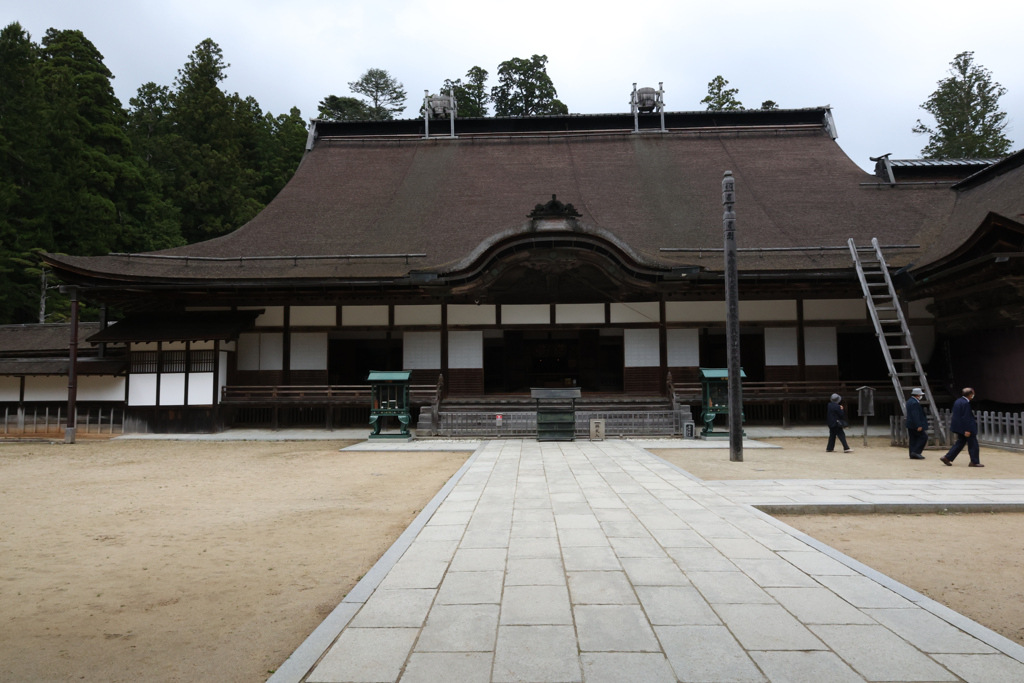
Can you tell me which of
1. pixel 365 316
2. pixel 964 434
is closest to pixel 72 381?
pixel 365 316

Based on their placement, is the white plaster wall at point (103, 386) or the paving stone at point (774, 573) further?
the white plaster wall at point (103, 386)

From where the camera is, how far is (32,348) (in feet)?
60.1

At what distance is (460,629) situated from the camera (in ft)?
10.8

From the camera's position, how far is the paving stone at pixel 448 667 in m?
2.71

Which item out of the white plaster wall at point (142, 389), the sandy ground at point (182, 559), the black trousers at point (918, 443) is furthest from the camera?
the white plaster wall at point (142, 389)

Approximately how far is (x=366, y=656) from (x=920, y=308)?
62.0ft

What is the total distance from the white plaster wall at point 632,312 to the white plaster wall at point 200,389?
11542 mm

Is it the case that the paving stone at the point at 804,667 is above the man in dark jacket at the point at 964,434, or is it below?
below

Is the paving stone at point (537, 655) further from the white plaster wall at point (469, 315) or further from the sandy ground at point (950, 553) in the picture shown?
the white plaster wall at point (469, 315)

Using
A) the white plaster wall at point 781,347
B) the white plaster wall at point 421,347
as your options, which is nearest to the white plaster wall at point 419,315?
the white plaster wall at point 421,347

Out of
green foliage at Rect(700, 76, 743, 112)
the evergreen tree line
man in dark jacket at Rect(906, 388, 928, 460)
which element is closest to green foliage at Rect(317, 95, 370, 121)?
the evergreen tree line

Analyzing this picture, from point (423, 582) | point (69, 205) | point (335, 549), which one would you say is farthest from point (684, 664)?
point (69, 205)

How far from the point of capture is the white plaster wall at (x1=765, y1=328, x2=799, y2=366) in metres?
16.9

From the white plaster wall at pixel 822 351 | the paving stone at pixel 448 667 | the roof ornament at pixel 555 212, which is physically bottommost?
the paving stone at pixel 448 667
